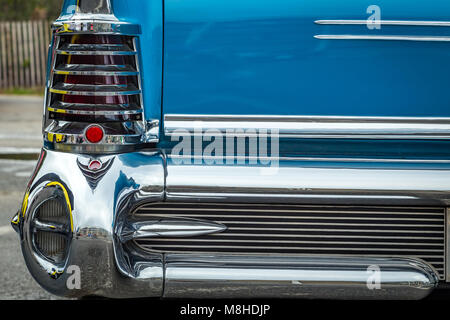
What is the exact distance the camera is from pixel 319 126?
1909 millimetres

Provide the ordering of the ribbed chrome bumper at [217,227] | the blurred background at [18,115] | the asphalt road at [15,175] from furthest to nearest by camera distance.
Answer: the blurred background at [18,115], the asphalt road at [15,175], the ribbed chrome bumper at [217,227]

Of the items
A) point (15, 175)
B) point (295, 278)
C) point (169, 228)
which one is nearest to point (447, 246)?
point (295, 278)

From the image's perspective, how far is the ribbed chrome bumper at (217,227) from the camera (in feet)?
6.07

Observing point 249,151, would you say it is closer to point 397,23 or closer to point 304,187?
point 304,187

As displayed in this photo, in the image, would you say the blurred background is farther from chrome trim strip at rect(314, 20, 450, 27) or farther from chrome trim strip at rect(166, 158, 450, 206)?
chrome trim strip at rect(314, 20, 450, 27)

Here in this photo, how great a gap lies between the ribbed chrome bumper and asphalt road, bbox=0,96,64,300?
143 centimetres

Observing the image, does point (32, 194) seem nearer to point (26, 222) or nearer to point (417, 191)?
point (26, 222)

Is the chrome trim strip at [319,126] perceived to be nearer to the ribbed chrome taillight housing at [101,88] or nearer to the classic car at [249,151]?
the classic car at [249,151]

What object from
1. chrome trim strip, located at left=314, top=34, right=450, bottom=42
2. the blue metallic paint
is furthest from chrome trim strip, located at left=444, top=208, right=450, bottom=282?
chrome trim strip, located at left=314, top=34, right=450, bottom=42

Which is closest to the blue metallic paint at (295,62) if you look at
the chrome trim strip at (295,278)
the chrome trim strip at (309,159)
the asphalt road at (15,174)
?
the chrome trim strip at (309,159)

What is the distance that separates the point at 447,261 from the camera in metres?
1.91

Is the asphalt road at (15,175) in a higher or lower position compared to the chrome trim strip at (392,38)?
lower

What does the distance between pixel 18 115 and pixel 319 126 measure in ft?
31.1

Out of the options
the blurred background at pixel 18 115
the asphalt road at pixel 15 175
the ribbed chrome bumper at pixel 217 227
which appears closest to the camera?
the ribbed chrome bumper at pixel 217 227
